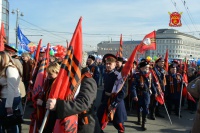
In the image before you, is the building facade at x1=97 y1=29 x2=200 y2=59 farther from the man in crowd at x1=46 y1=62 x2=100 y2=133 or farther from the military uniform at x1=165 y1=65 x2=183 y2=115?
the man in crowd at x1=46 y1=62 x2=100 y2=133

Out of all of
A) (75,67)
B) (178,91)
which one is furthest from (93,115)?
(178,91)

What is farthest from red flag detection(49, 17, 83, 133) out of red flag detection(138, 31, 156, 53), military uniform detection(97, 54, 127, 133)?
red flag detection(138, 31, 156, 53)

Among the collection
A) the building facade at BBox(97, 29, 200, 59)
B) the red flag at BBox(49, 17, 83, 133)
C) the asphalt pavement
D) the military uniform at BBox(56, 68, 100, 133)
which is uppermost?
the building facade at BBox(97, 29, 200, 59)

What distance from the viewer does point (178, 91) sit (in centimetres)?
845

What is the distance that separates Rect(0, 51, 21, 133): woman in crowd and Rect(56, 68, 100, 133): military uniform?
1.35m

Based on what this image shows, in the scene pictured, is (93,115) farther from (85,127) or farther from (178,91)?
(178,91)

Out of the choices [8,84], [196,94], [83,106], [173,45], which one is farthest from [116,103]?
[173,45]

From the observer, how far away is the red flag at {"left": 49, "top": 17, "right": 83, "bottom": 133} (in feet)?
7.87

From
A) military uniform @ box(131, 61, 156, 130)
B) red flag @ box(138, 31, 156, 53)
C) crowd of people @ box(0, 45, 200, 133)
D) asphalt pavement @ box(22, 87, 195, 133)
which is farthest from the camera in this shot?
red flag @ box(138, 31, 156, 53)

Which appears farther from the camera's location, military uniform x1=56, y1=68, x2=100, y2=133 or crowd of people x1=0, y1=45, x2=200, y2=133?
crowd of people x1=0, y1=45, x2=200, y2=133

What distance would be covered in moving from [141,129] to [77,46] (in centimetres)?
455

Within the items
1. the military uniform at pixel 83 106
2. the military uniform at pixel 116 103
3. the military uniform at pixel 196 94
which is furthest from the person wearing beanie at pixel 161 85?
the military uniform at pixel 83 106

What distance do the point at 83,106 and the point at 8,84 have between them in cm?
162

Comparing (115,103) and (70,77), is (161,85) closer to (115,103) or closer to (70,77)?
(115,103)
